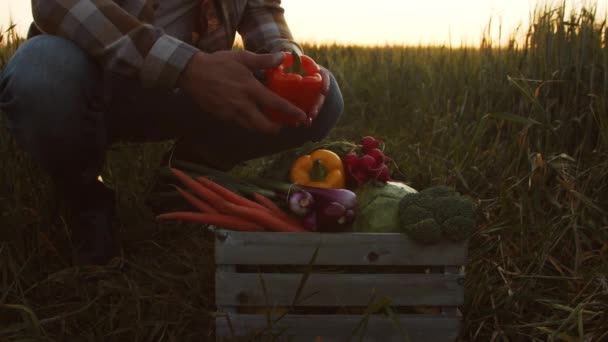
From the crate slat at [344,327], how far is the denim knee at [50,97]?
2.50ft

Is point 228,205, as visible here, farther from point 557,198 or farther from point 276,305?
point 557,198

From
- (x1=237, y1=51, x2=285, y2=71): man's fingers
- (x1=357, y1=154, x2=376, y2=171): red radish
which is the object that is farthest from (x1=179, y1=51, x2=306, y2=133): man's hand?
(x1=357, y1=154, x2=376, y2=171): red radish

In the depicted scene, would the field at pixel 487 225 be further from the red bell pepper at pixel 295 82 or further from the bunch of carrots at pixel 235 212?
the red bell pepper at pixel 295 82

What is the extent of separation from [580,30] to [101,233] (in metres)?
2.44

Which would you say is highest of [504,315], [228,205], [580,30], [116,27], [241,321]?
[116,27]

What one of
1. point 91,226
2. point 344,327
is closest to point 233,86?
point 344,327

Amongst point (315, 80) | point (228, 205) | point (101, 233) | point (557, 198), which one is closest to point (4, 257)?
point (101, 233)

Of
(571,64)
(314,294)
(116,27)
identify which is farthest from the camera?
(571,64)

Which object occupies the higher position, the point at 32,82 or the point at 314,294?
the point at 32,82

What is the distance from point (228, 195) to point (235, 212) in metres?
0.10

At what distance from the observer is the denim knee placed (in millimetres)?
1997

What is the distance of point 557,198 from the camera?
267 centimetres

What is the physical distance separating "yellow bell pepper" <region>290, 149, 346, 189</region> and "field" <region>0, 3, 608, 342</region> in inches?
17.4

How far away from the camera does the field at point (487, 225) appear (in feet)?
6.37
